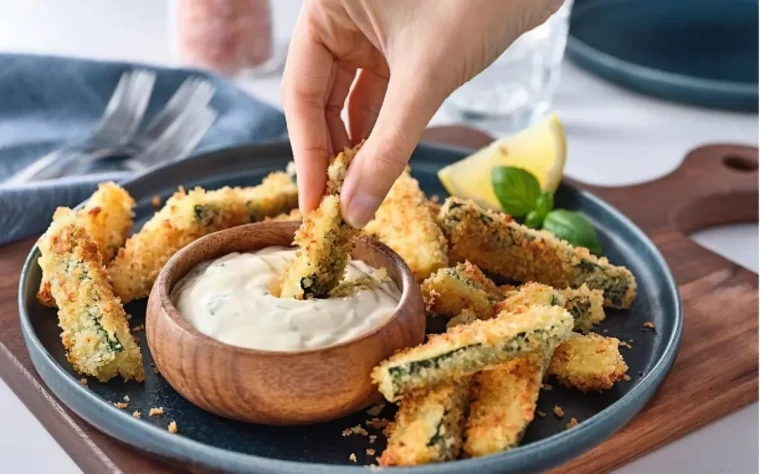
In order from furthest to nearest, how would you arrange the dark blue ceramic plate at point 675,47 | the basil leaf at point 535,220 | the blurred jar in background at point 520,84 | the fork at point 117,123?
the dark blue ceramic plate at point 675,47 → the blurred jar in background at point 520,84 → the fork at point 117,123 → the basil leaf at point 535,220

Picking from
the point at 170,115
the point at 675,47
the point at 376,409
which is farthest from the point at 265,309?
the point at 675,47

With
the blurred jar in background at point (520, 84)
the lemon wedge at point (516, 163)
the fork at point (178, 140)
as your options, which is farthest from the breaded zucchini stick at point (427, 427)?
the blurred jar in background at point (520, 84)

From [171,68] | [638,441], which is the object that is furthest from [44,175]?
[638,441]

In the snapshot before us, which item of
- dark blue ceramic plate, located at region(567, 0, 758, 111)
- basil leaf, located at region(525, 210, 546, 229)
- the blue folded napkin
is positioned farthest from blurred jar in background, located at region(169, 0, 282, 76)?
basil leaf, located at region(525, 210, 546, 229)

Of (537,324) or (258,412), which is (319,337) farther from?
(537,324)

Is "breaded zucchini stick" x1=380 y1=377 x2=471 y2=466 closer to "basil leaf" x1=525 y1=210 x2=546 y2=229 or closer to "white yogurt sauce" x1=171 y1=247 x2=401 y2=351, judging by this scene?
"white yogurt sauce" x1=171 y1=247 x2=401 y2=351

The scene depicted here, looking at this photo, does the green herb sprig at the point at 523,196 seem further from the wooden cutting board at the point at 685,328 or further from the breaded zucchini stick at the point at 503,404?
the breaded zucchini stick at the point at 503,404

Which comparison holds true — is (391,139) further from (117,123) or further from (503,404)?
(117,123)
